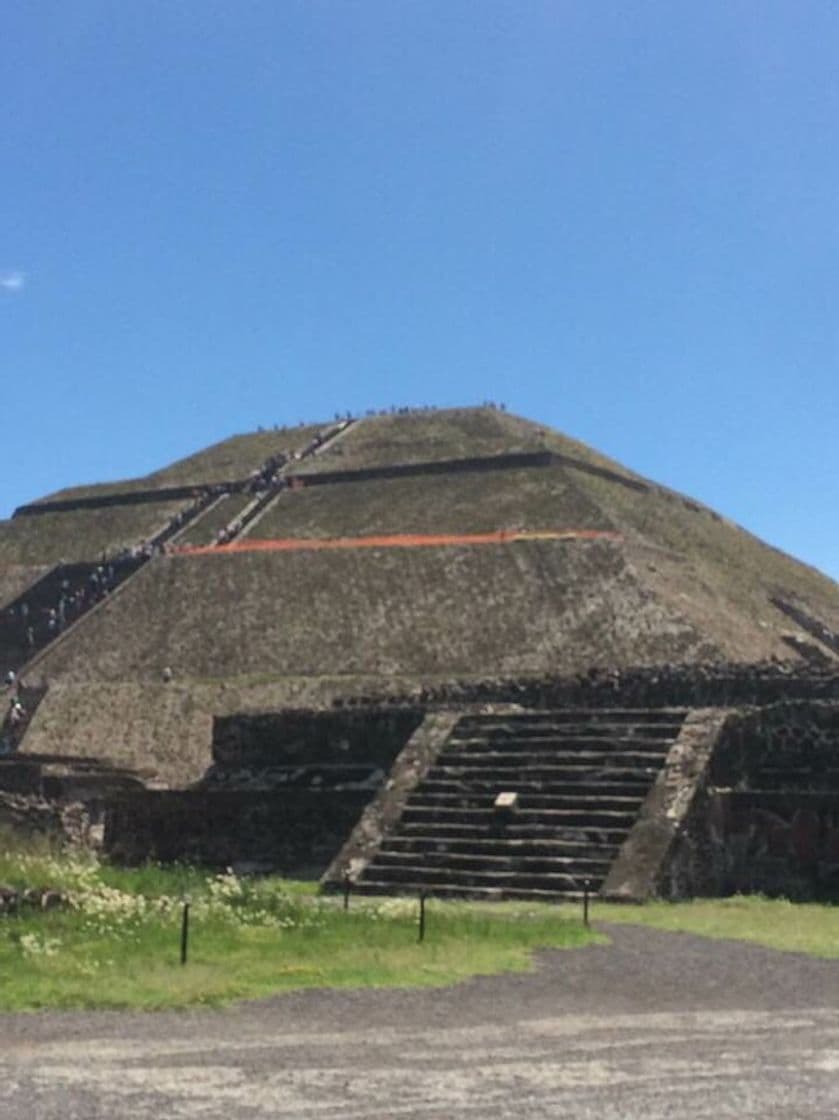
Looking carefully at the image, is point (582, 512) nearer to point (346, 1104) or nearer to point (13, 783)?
point (13, 783)

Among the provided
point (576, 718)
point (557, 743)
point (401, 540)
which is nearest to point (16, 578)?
point (401, 540)

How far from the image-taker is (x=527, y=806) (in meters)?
17.2

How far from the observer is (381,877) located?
1619cm

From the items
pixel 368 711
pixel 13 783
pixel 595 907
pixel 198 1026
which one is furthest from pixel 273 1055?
pixel 13 783

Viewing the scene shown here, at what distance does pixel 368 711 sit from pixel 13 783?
858cm

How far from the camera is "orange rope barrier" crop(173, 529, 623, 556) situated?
172 feet

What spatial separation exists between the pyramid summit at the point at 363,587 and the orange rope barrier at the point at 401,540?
0.49 ft

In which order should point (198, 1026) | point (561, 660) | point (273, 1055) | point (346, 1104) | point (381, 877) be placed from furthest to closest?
point (561, 660), point (381, 877), point (198, 1026), point (273, 1055), point (346, 1104)

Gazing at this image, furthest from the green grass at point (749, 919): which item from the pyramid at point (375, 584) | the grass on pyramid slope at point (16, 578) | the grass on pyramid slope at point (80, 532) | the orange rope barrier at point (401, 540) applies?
the grass on pyramid slope at point (80, 532)

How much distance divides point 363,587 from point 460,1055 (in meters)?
42.8

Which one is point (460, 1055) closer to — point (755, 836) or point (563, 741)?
point (755, 836)

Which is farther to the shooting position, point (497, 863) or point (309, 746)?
point (309, 746)

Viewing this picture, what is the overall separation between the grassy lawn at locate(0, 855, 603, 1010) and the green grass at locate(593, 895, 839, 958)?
2.32 feet

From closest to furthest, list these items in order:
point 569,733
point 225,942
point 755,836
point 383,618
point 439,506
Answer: point 225,942 < point 755,836 < point 569,733 < point 383,618 < point 439,506
